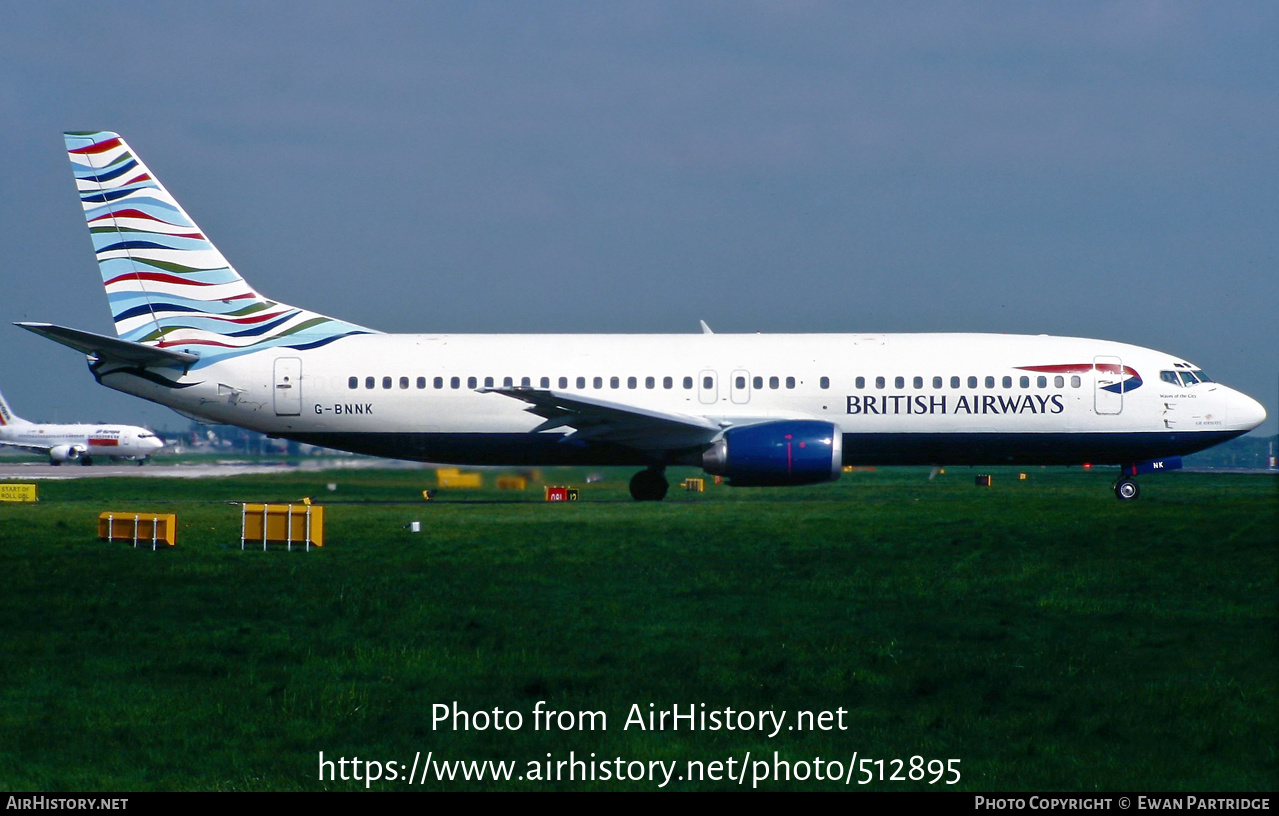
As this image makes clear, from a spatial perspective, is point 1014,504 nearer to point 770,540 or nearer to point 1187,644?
point 770,540

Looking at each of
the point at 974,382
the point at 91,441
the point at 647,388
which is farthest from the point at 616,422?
the point at 91,441

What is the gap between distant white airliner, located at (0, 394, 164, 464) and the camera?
88000 millimetres

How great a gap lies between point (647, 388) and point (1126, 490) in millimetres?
11832

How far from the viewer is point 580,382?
29.9 meters

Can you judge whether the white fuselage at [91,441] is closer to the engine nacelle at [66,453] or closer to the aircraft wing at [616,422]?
the engine nacelle at [66,453]

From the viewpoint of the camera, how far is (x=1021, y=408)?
29.1 meters

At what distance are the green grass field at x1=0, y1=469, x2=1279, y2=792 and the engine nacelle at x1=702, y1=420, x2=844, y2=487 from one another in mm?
5930

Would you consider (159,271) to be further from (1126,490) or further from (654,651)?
(1126,490)

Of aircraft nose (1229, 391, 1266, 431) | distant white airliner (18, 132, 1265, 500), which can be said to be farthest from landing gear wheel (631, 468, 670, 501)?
aircraft nose (1229, 391, 1266, 431)

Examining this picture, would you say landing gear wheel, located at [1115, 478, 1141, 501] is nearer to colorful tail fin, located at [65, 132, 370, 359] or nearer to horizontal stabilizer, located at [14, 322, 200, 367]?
colorful tail fin, located at [65, 132, 370, 359]

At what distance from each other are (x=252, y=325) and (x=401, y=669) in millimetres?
22310

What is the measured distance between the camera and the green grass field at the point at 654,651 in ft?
26.8

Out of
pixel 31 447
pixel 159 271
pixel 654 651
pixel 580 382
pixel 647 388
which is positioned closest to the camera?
pixel 654 651

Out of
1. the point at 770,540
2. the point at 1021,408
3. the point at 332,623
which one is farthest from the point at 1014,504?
the point at 332,623
